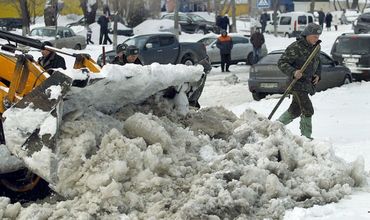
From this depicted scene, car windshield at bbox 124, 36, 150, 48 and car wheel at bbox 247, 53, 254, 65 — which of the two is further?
car wheel at bbox 247, 53, 254, 65

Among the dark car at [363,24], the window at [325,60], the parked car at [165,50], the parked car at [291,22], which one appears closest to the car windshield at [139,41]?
the parked car at [165,50]

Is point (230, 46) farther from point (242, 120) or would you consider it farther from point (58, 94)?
point (58, 94)

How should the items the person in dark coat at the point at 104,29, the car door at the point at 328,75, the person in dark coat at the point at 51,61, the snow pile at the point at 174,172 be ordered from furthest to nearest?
the person in dark coat at the point at 104,29 < the car door at the point at 328,75 < the person in dark coat at the point at 51,61 < the snow pile at the point at 174,172

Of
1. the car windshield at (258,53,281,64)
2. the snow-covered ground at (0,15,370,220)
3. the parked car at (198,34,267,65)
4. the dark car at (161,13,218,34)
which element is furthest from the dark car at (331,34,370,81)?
the dark car at (161,13,218,34)

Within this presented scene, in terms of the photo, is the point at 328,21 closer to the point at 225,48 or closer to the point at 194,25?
the point at 194,25

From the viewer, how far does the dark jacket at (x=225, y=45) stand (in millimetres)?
26389

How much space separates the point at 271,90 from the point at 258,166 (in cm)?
1053

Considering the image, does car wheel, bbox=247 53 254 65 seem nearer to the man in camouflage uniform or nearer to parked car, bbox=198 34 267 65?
parked car, bbox=198 34 267 65

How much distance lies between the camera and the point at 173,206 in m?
6.29

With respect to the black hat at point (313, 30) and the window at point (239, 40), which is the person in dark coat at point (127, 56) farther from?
the window at point (239, 40)

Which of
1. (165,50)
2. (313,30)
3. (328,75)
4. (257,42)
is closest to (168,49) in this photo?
(165,50)

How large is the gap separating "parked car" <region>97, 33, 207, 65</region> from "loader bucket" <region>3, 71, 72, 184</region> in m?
17.3

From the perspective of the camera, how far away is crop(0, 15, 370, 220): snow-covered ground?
20.6 ft

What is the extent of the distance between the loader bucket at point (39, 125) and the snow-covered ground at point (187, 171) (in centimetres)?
15
